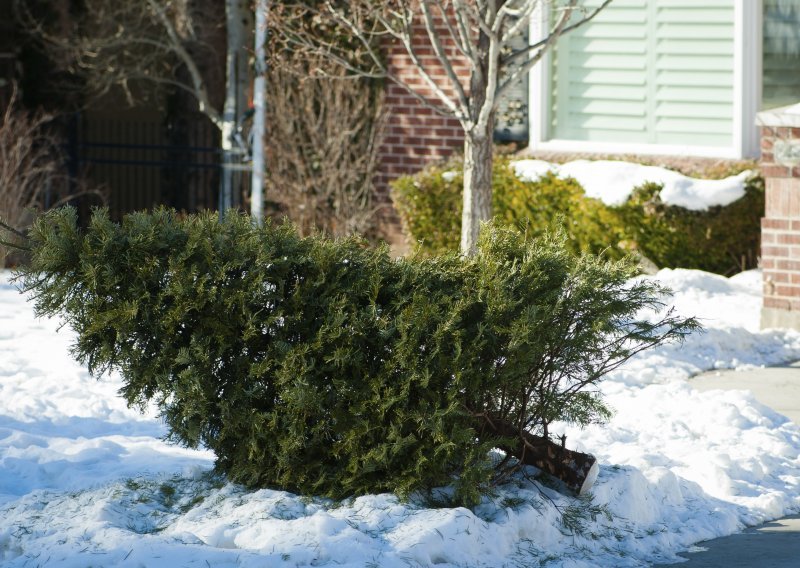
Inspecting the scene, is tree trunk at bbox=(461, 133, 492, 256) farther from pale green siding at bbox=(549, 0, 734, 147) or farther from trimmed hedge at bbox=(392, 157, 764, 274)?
pale green siding at bbox=(549, 0, 734, 147)

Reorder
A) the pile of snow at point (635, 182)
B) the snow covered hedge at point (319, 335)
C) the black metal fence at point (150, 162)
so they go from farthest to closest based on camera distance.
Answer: the black metal fence at point (150, 162) → the pile of snow at point (635, 182) → the snow covered hedge at point (319, 335)

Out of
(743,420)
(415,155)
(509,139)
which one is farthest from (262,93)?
(743,420)

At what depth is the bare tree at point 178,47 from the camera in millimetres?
14117

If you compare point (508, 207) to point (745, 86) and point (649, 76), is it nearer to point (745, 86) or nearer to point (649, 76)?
point (649, 76)

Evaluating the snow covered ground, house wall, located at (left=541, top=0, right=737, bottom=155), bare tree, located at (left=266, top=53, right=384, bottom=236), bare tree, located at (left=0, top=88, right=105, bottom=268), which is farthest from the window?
bare tree, located at (left=0, top=88, right=105, bottom=268)

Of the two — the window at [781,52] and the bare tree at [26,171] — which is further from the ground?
the window at [781,52]

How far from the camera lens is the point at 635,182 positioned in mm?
11188

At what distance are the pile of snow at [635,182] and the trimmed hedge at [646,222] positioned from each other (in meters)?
0.07

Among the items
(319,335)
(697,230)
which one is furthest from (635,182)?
(319,335)

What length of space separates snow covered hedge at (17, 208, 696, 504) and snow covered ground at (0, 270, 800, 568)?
20 cm

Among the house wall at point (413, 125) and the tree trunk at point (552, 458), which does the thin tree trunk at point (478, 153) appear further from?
the house wall at point (413, 125)

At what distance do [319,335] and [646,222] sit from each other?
6.81 metres

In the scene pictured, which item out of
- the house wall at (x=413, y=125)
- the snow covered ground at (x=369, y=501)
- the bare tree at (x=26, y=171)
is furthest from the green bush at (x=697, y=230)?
the bare tree at (x=26, y=171)

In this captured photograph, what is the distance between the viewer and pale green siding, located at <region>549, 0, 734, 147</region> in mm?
11648
